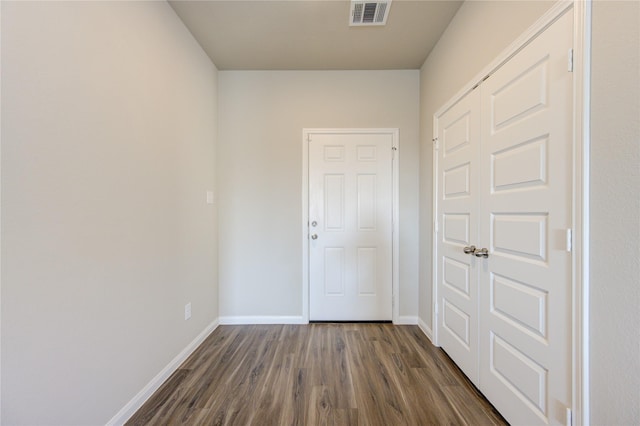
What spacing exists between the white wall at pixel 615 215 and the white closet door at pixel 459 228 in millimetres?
729

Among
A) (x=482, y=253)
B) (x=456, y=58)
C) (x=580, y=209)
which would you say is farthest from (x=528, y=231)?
(x=456, y=58)

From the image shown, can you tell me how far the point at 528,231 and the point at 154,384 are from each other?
239 cm

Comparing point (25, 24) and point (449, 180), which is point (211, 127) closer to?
point (25, 24)

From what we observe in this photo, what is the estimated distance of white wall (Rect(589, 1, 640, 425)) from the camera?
2.85 ft

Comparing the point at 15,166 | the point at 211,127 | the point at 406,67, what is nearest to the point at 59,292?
the point at 15,166

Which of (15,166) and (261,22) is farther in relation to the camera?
(261,22)

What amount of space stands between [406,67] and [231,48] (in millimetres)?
1763

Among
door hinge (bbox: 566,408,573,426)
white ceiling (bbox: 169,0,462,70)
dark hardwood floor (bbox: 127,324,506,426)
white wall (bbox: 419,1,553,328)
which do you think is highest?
white ceiling (bbox: 169,0,462,70)

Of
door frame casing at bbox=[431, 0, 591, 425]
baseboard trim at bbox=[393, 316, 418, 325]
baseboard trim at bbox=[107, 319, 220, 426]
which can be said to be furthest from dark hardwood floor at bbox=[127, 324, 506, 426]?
door frame casing at bbox=[431, 0, 591, 425]

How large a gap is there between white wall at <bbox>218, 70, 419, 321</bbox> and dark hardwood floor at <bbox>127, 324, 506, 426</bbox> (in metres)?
0.50

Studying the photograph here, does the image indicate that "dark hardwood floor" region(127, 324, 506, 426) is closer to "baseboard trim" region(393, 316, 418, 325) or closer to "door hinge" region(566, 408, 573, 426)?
"baseboard trim" region(393, 316, 418, 325)

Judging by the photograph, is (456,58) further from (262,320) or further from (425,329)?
(262,320)

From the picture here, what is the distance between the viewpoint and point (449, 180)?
2143 millimetres

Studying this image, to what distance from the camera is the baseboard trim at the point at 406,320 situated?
2797mm
